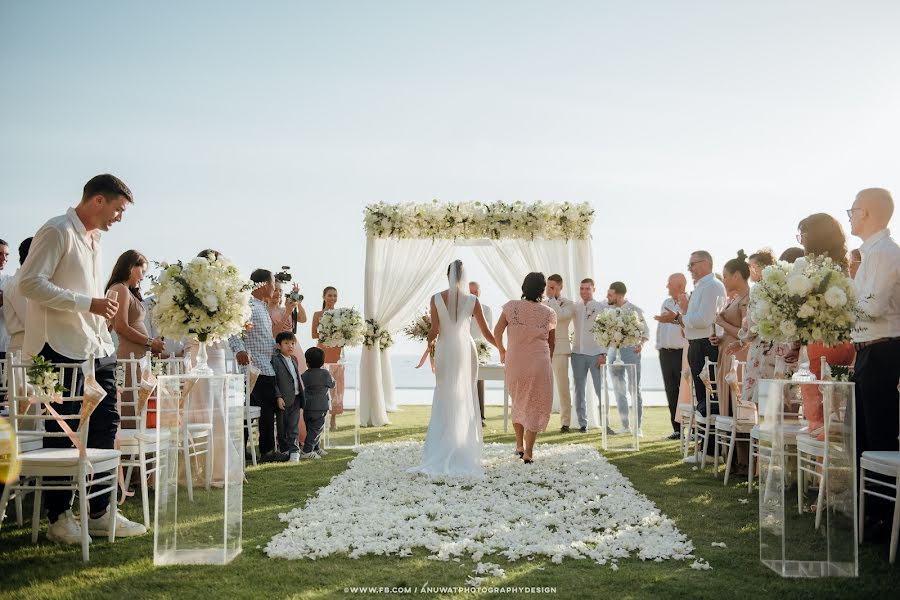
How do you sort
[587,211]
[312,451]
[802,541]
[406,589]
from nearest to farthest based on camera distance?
[406,589]
[802,541]
[312,451]
[587,211]

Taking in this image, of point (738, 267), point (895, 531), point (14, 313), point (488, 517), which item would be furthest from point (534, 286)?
point (14, 313)

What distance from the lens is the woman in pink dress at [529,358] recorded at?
8.31 metres

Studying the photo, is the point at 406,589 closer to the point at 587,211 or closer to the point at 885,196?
the point at 885,196

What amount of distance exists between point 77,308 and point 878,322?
5029 millimetres

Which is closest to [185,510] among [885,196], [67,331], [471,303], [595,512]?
[67,331]

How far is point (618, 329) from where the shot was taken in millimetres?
9367

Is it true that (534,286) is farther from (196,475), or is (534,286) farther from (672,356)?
(196,475)

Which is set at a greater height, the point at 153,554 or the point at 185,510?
the point at 185,510

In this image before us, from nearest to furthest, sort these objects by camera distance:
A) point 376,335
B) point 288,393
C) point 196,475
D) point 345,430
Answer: point 196,475 < point 288,393 < point 345,430 < point 376,335

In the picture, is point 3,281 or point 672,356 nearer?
point 3,281

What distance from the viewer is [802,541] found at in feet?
14.1

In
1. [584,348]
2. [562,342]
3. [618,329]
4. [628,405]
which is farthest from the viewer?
[562,342]

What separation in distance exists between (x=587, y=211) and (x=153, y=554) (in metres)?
9.22

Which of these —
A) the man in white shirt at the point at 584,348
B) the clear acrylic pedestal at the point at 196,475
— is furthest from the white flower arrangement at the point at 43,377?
the man in white shirt at the point at 584,348
